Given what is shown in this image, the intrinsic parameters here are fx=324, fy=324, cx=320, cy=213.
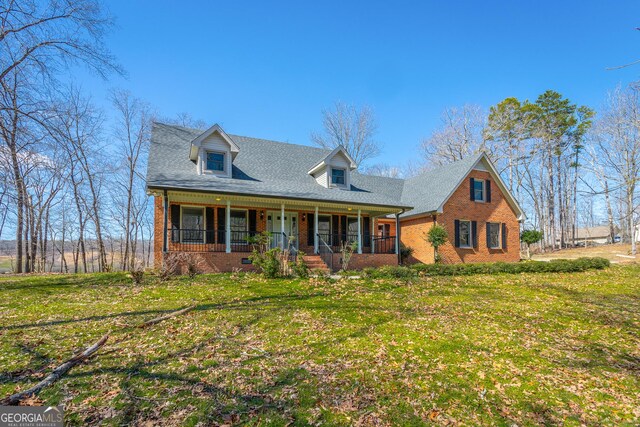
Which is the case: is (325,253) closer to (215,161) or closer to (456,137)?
(215,161)

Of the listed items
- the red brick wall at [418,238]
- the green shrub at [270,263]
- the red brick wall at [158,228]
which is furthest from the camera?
the red brick wall at [418,238]

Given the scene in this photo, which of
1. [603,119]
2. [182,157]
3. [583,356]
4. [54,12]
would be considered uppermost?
[603,119]

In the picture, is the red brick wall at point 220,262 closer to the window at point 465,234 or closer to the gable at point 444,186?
the gable at point 444,186

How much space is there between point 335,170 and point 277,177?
3.23 metres

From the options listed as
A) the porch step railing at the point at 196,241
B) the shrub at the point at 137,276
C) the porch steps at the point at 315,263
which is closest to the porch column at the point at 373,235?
the porch steps at the point at 315,263

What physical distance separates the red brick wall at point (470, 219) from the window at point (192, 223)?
476 inches

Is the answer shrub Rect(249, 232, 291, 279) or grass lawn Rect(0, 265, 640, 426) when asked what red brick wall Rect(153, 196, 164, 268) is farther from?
grass lawn Rect(0, 265, 640, 426)

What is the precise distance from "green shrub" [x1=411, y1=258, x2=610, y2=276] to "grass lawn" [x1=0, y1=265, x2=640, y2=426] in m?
4.92

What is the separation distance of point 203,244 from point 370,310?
9.79m

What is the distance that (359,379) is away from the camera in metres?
4.03

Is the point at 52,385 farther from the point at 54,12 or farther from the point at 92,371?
the point at 54,12

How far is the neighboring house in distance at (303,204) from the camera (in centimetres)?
1388

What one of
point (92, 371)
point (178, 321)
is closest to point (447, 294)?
point (178, 321)

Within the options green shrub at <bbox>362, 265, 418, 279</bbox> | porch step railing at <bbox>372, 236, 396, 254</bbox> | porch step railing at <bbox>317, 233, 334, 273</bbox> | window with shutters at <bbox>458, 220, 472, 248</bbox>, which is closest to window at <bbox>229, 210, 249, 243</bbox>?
porch step railing at <bbox>317, 233, 334, 273</bbox>
